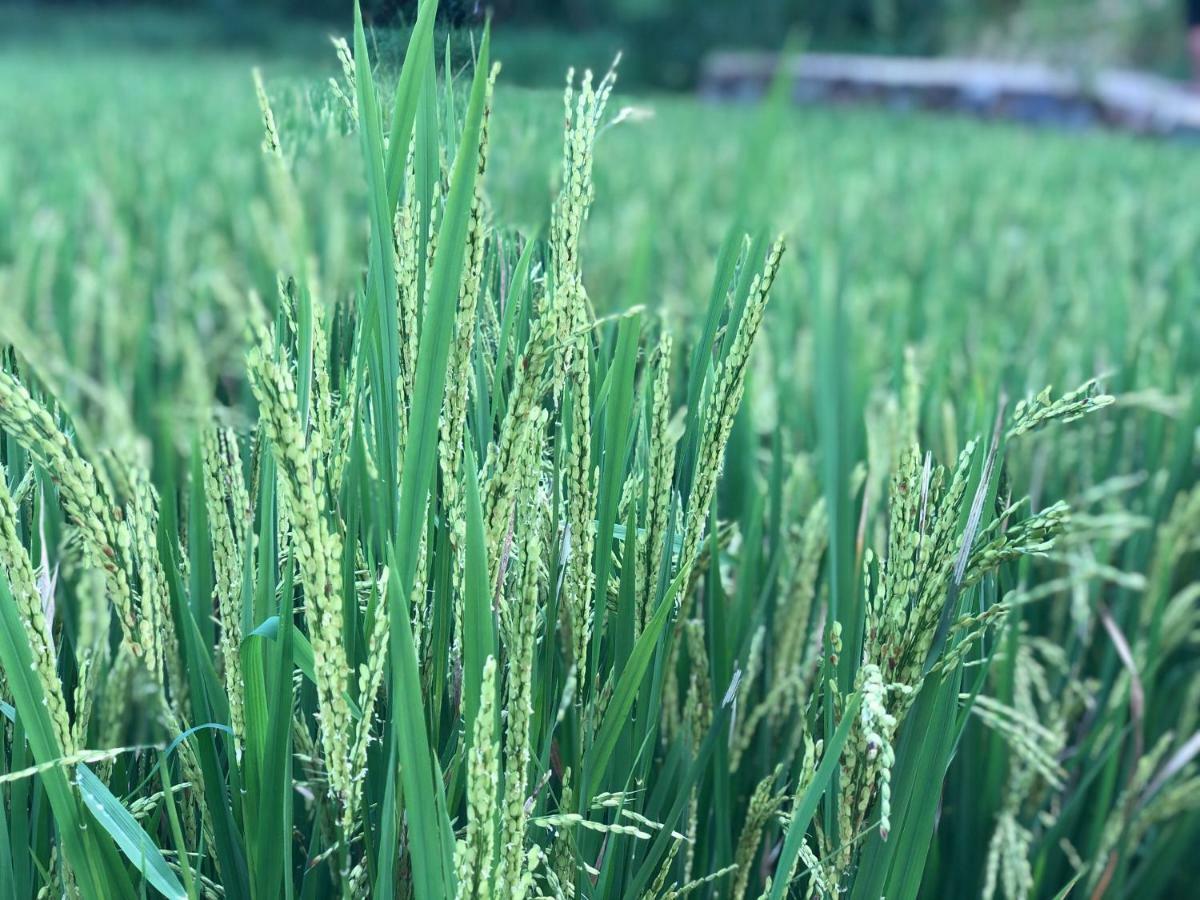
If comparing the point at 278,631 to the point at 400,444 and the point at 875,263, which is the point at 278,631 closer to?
the point at 400,444

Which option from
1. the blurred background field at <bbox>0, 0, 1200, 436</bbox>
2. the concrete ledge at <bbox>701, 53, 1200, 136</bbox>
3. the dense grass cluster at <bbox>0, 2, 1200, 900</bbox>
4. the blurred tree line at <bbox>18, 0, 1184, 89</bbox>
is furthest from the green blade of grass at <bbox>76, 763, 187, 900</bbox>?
the blurred tree line at <bbox>18, 0, 1184, 89</bbox>

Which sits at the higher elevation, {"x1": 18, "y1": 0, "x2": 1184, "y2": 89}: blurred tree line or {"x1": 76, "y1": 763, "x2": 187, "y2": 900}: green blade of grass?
{"x1": 18, "y1": 0, "x2": 1184, "y2": 89}: blurred tree line

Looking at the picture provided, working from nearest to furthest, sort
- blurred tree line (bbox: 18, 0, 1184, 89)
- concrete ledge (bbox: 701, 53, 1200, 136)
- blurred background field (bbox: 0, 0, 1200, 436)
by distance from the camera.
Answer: blurred background field (bbox: 0, 0, 1200, 436) → concrete ledge (bbox: 701, 53, 1200, 136) → blurred tree line (bbox: 18, 0, 1184, 89)

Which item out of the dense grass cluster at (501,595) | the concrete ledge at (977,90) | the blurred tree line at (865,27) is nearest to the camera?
the dense grass cluster at (501,595)

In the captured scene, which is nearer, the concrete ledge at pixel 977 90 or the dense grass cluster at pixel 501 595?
the dense grass cluster at pixel 501 595

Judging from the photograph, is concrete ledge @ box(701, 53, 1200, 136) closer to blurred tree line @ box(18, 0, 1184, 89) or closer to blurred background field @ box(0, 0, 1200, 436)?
blurred tree line @ box(18, 0, 1184, 89)

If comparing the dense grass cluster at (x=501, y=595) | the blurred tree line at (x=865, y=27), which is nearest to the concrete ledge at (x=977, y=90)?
the blurred tree line at (x=865, y=27)

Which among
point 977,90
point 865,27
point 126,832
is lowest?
point 126,832

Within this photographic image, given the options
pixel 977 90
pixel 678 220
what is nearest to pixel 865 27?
pixel 977 90

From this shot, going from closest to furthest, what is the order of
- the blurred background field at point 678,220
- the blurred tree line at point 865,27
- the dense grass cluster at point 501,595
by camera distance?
the dense grass cluster at point 501,595, the blurred background field at point 678,220, the blurred tree line at point 865,27

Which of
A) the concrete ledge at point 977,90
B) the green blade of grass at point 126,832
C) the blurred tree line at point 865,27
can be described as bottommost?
the green blade of grass at point 126,832

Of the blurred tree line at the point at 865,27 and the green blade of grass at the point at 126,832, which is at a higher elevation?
the blurred tree line at the point at 865,27

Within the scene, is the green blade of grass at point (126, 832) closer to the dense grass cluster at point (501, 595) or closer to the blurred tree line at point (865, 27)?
the dense grass cluster at point (501, 595)

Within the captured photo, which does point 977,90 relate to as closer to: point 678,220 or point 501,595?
point 678,220
